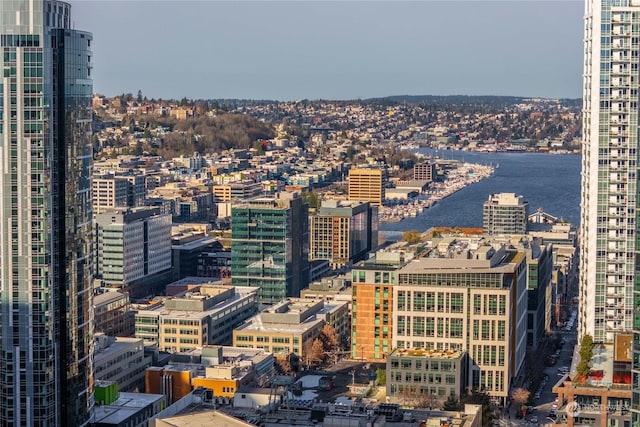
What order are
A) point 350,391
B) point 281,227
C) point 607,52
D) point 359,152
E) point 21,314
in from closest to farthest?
point 21,314
point 607,52
point 350,391
point 281,227
point 359,152

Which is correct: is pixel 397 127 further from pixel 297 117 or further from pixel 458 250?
pixel 458 250

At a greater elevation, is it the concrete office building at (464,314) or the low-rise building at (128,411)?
the concrete office building at (464,314)

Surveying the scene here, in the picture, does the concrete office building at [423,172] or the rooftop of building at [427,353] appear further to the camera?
the concrete office building at [423,172]

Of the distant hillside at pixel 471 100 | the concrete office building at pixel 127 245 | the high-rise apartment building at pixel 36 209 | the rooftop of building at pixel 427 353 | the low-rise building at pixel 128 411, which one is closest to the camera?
the high-rise apartment building at pixel 36 209

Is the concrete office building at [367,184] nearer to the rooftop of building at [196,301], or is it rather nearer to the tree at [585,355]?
the rooftop of building at [196,301]

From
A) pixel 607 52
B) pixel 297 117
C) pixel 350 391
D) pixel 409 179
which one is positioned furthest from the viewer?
pixel 297 117

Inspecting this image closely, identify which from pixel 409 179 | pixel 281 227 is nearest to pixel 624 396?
pixel 281 227

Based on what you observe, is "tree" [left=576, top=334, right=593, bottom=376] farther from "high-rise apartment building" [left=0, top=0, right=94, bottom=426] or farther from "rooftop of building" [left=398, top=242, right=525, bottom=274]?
"high-rise apartment building" [left=0, top=0, right=94, bottom=426]

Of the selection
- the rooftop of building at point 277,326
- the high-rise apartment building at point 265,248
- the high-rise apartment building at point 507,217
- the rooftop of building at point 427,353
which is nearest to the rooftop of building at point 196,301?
the rooftop of building at point 277,326
